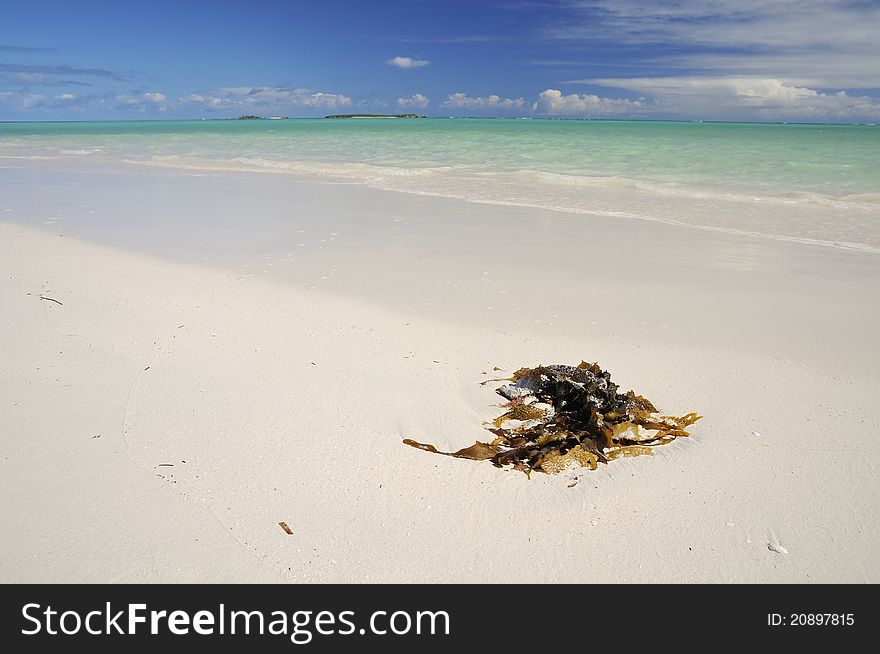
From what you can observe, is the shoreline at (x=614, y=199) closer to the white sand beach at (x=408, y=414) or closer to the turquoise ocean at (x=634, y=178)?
the turquoise ocean at (x=634, y=178)

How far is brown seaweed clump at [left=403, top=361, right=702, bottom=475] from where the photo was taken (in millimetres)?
2818

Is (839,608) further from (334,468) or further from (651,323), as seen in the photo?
(651,323)

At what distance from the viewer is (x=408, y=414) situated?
3160 mm

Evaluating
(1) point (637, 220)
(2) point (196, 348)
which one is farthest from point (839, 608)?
(1) point (637, 220)

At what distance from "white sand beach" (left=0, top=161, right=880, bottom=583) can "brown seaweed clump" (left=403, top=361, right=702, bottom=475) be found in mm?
95

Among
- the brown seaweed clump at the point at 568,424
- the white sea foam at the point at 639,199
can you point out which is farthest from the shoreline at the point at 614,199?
the brown seaweed clump at the point at 568,424

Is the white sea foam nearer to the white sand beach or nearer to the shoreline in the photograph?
the shoreline

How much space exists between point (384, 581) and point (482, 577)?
1.16ft

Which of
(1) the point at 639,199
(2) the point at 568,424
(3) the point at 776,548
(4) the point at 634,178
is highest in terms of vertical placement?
(4) the point at 634,178

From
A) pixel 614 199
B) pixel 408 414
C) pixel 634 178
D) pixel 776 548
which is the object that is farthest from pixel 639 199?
pixel 776 548

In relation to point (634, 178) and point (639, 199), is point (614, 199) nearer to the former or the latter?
point (639, 199)

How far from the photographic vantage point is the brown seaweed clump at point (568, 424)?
9.25ft

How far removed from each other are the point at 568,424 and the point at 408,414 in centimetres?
86

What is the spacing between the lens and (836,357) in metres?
3.95
